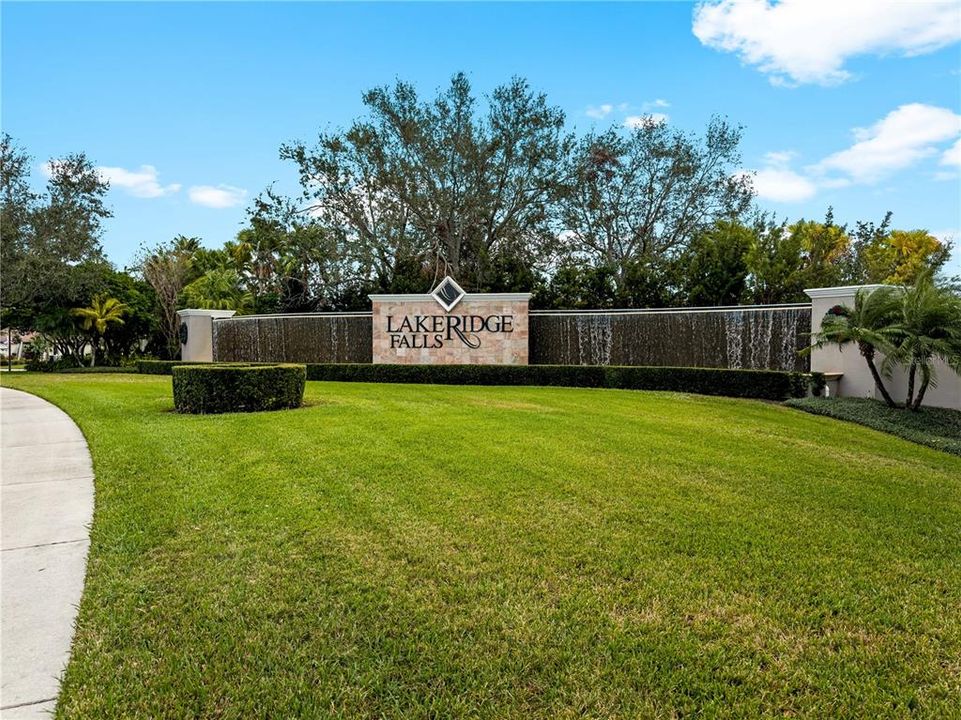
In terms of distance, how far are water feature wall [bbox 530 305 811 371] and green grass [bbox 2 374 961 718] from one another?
956 centimetres

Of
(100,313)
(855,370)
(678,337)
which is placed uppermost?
(100,313)

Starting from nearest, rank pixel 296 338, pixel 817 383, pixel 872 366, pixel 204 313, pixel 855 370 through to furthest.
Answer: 1. pixel 872 366
2. pixel 817 383
3. pixel 855 370
4. pixel 296 338
5. pixel 204 313

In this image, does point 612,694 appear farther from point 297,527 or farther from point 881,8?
point 881,8

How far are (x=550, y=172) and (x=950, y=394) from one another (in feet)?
60.6

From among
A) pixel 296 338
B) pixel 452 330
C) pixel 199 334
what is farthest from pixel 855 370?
pixel 199 334

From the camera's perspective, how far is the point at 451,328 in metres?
19.0

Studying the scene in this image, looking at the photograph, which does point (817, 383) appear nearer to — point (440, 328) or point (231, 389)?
point (440, 328)

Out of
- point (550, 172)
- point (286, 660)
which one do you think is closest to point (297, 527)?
point (286, 660)

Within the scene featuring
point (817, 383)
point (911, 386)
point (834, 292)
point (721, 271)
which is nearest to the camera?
point (911, 386)

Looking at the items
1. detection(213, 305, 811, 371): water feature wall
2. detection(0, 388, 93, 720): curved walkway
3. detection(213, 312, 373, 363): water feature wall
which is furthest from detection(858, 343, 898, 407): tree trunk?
detection(213, 312, 373, 363): water feature wall

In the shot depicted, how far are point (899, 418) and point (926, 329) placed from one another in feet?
5.32

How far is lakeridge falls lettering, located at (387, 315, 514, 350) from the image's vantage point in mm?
18750

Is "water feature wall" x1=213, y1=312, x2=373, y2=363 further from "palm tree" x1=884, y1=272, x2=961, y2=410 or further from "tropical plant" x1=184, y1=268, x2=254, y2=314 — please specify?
"palm tree" x1=884, y1=272, x2=961, y2=410

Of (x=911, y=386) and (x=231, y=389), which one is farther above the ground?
(x=231, y=389)
